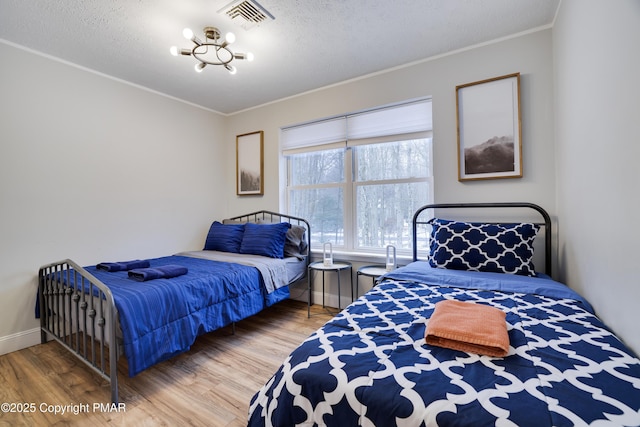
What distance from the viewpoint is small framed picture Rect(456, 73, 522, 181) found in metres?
2.25

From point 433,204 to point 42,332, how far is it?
3.56 m

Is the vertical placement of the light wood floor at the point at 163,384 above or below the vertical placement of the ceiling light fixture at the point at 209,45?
below

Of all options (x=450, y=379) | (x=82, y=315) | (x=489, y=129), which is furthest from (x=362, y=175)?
(x=82, y=315)

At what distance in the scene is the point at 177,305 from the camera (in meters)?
1.97

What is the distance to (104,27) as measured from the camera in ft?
6.91

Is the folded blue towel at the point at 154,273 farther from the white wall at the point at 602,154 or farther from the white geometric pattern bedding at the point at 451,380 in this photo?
the white wall at the point at 602,154

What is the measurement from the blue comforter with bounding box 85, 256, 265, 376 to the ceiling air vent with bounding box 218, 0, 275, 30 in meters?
1.93

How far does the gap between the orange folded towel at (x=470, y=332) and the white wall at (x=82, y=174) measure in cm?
311

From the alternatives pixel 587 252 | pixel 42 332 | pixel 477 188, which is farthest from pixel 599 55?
pixel 42 332

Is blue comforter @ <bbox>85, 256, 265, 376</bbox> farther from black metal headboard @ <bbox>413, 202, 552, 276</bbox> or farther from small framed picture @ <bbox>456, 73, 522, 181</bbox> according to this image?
small framed picture @ <bbox>456, 73, 522, 181</bbox>

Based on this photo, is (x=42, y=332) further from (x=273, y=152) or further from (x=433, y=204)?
(x=433, y=204)

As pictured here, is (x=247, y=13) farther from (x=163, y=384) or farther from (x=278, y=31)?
(x=163, y=384)

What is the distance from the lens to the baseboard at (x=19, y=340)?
225 centimetres

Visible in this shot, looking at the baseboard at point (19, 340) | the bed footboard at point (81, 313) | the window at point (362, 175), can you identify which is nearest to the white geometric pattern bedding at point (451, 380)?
the bed footboard at point (81, 313)
